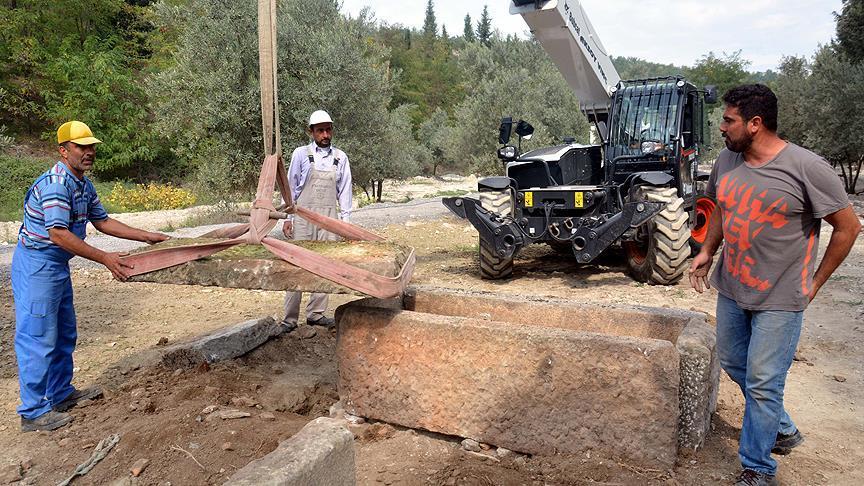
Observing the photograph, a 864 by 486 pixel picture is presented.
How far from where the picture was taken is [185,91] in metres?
11.4

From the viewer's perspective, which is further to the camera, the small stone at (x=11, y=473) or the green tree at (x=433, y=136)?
the green tree at (x=433, y=136)

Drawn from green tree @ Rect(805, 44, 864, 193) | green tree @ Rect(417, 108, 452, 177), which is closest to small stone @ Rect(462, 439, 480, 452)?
green tree @ Rect(805, 44, 864, 193)

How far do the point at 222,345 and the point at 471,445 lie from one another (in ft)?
7.43

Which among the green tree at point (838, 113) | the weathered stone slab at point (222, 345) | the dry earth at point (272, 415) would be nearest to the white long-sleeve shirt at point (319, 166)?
the weathered stone slab at point (222, 345)

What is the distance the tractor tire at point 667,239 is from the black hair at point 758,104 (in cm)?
412

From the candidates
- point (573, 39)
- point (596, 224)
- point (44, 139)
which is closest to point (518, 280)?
point (596, 224)

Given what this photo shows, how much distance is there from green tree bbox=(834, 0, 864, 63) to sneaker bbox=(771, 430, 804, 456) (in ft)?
74.1

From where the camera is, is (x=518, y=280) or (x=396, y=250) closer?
(x=396, y=250)

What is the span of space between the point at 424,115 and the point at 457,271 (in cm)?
4518

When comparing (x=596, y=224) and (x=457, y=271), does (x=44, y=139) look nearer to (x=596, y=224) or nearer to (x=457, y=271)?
(x=457, y=271)

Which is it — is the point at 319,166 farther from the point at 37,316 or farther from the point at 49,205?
the point at 37,316

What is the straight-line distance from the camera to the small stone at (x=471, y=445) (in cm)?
317

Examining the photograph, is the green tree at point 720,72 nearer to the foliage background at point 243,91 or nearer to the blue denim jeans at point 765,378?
the foliage background at point 243,91

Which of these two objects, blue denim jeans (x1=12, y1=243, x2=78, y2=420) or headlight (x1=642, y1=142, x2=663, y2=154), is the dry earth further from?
headlight (x1=642, y1=142, x2=663, y2=154)
